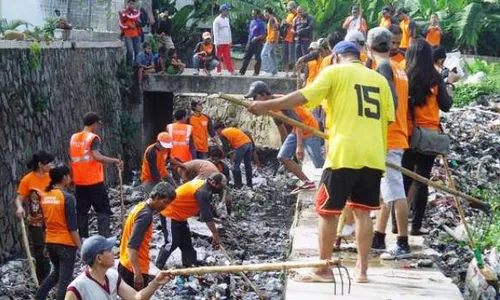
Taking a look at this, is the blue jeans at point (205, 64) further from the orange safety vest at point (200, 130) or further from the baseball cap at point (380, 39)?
the baseball cap at point (380, 39)

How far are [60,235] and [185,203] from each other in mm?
1571

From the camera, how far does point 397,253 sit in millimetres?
7980

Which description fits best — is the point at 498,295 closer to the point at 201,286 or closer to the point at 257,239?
the point at 201,286

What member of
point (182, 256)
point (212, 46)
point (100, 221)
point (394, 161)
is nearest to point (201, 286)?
point (182, 256)

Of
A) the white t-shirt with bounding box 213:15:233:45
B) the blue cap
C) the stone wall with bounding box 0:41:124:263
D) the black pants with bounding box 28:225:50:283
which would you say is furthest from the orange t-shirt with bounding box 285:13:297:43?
the blue cap

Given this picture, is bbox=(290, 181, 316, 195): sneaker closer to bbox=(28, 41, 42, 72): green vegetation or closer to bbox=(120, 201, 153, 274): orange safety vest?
bbox=(120, 201, 153, 274): orange safety vest

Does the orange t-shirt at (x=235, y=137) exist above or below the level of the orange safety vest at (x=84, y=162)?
below

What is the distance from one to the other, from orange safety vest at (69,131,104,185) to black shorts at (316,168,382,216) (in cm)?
470

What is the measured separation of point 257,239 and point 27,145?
365 cm

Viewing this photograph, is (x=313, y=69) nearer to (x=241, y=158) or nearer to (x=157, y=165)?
(x=157, y=165)

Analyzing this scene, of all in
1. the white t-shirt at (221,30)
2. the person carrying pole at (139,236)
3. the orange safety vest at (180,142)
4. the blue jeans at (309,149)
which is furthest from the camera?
the white t-shirt at (221,30)

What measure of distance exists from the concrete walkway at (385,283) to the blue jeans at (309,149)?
11.1ft

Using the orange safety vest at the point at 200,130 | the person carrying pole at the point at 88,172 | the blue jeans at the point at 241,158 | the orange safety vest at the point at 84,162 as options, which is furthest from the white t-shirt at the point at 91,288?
the blue jeans at the point at 241,158

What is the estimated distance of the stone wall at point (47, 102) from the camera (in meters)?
→ 12.2
